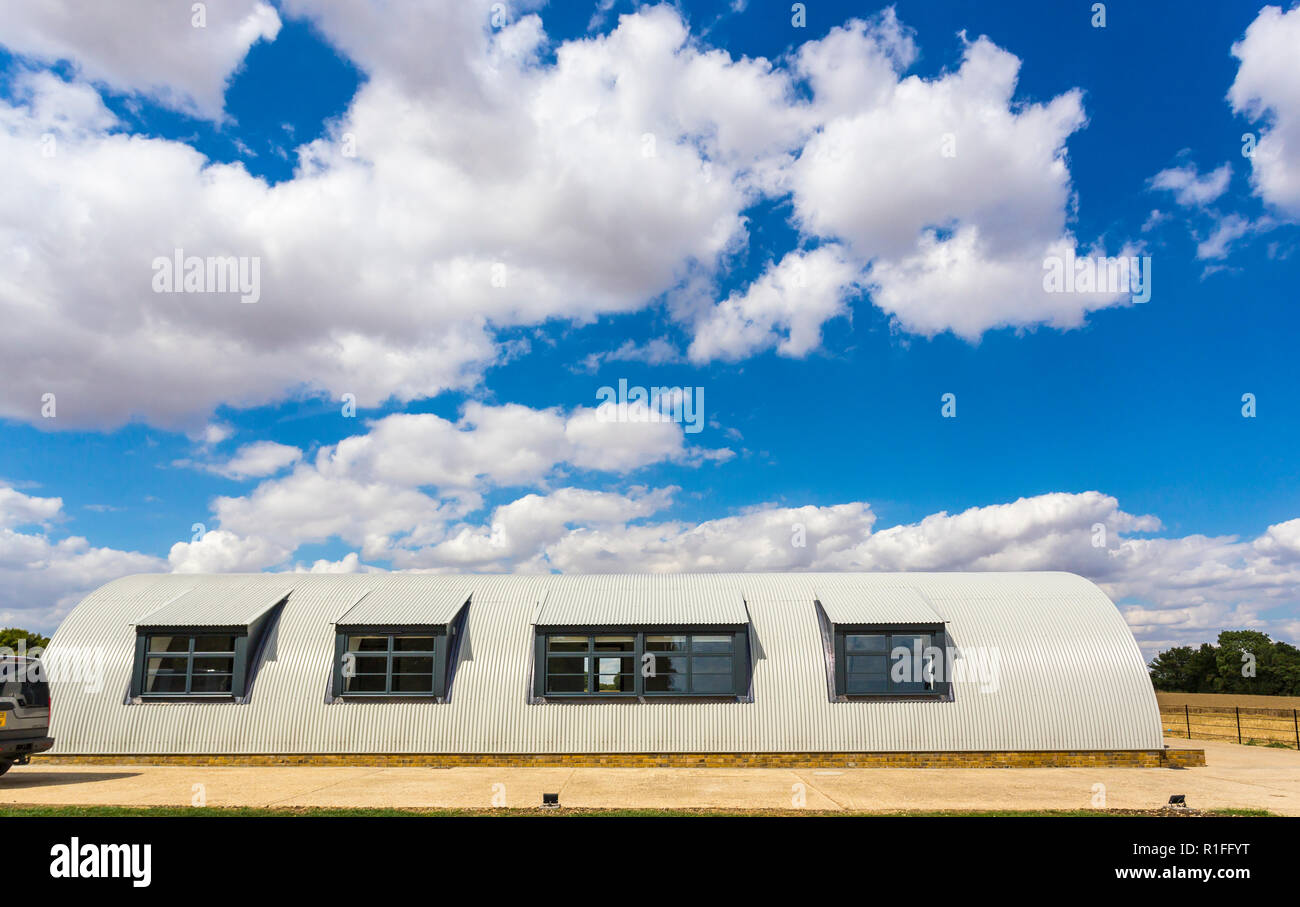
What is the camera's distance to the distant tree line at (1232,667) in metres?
59.7

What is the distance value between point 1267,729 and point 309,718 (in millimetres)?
30342

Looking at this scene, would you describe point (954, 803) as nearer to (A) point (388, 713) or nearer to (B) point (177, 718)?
(A) point (388, 713)

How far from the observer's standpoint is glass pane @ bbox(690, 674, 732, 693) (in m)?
22.4

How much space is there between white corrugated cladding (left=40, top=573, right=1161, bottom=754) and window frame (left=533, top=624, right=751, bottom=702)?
25 cm

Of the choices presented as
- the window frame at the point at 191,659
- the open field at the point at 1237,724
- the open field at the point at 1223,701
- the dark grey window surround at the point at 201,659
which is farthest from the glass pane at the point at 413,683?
the open field at the point at 1223,701

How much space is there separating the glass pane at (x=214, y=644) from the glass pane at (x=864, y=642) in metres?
17.8

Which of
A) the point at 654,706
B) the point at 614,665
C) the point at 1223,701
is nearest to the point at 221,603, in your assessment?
the point at 614,665

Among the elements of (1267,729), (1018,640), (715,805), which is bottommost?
(1267,729)

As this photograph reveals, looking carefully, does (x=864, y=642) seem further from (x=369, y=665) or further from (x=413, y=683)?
(x=369, y=665)

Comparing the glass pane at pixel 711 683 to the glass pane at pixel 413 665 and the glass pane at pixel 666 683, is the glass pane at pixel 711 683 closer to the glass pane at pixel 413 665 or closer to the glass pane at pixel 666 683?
the glass pane at pixel 666 683

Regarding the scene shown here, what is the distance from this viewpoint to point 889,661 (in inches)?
889

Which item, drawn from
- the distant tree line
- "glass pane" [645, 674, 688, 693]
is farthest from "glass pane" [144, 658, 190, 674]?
the distant tree line
